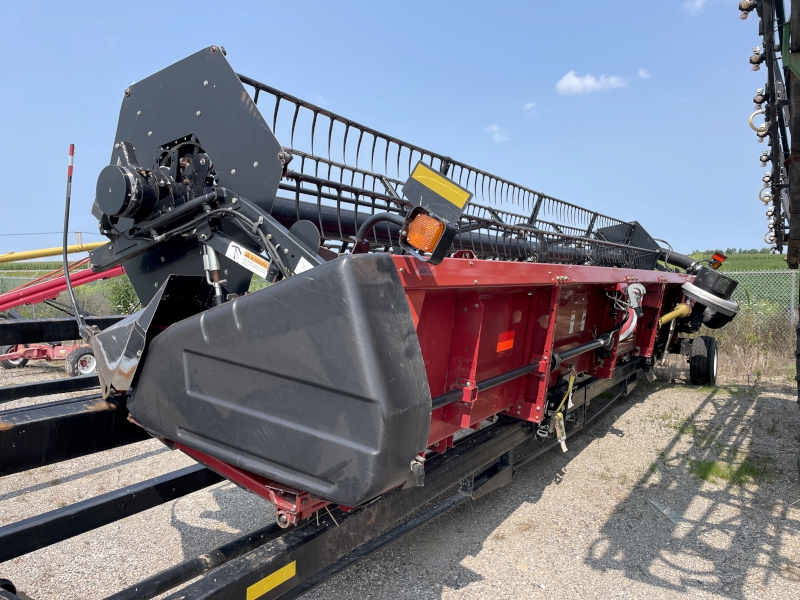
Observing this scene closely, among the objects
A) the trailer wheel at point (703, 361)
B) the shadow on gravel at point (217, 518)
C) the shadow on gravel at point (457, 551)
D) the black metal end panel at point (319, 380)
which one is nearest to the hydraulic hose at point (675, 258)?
the trailer wheel at point (703, 361)

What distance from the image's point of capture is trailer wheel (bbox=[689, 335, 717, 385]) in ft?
22.9

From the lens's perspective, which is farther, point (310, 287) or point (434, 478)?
point (434, 478)

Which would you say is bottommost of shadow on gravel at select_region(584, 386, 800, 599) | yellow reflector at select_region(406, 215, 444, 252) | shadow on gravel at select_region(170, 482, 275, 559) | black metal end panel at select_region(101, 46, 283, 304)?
shadow on gravel at select_region(170, 482, 275, 559)

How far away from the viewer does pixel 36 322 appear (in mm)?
3459

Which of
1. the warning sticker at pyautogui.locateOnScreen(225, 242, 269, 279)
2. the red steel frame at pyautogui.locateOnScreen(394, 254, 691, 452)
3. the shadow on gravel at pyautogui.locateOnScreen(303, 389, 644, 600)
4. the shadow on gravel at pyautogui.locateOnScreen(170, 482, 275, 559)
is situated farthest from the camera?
the shadow on gravel at pyautogui.locateOnScreen(170, 482, 275, 559)

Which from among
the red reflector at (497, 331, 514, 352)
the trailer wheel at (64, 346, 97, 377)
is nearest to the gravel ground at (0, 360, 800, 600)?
the red reflector at (497, 331, 514, 352)

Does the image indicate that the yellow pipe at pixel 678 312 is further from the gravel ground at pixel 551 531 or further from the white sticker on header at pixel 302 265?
the white sticker on header at pixel 302 265

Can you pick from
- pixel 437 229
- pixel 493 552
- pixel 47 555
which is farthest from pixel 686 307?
pixel 47 555

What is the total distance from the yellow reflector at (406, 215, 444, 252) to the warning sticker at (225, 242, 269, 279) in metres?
0.54

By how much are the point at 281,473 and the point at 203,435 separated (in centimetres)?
34

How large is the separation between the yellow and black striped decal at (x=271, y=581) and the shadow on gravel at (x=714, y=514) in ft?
6.29

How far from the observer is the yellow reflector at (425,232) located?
162cm

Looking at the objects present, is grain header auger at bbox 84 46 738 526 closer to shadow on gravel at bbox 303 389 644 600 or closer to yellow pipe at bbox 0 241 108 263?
shadow on gravel at bbox 303 389 644 600

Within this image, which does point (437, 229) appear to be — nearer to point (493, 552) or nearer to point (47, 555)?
point (493, 552)
